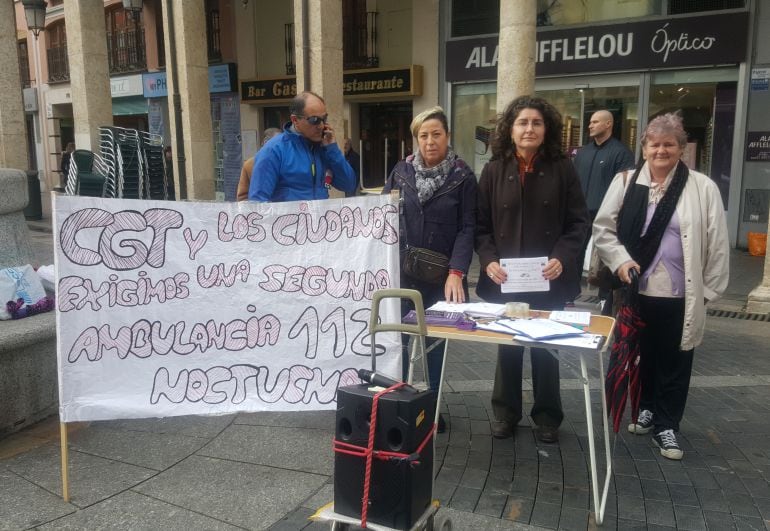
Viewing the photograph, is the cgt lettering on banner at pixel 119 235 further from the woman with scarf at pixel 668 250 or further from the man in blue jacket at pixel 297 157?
the woman with scarf at pixel 668 250

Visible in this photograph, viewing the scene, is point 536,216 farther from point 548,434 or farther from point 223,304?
point 223,304

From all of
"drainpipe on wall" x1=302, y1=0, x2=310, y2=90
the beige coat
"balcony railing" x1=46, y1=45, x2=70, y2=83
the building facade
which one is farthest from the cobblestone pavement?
"balcony railing" x1=46, y1=45, x2=70, y2=83

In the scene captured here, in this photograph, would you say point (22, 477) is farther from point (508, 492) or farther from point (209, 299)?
point (508, 492)

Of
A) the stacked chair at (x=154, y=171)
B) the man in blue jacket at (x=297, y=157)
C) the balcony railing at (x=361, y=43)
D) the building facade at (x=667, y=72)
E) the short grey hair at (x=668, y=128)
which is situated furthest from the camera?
the balcony railing at (x=361, y=43)

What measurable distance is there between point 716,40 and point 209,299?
9.67 m

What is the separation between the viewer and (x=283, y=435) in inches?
155

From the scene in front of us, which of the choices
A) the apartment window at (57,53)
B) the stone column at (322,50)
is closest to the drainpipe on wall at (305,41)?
the stone column at (322,50)

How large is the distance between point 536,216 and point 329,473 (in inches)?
69.9

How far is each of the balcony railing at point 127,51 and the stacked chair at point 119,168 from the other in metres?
7.50

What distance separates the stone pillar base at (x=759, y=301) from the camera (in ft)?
22.2

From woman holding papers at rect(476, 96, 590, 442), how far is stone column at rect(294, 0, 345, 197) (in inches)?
245

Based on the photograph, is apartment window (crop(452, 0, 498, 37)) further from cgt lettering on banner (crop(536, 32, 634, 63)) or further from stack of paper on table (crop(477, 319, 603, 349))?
stack of paper on table (crop(477, 319, 603, 349))

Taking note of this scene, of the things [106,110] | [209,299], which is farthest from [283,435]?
[106,110]

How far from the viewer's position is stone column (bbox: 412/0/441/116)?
1318 cm
